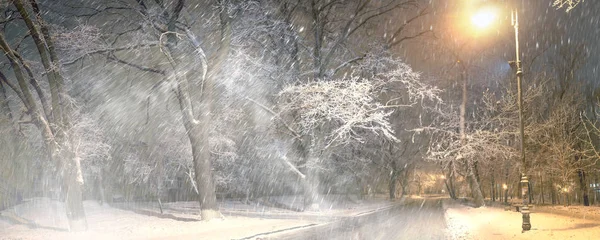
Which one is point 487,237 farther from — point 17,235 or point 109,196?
point 109,196

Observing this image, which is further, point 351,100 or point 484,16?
point 351,100

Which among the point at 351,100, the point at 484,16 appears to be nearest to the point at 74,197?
the point at 351,100

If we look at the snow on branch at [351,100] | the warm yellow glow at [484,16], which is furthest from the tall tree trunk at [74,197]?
the warm yellow glow at [484,16]

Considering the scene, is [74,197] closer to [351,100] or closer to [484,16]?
[351,100]

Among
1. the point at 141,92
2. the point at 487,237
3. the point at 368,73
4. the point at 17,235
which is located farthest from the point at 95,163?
the point at 487,237

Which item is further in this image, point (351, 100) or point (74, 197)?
point (351, 100)

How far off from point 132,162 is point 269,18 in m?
15.3

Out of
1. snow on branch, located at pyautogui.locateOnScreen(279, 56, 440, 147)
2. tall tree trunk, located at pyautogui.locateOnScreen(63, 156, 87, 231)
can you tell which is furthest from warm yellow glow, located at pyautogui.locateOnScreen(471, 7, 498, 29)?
tall tree trunk, located at pyautogui.locateOnScreen(63, 156, 87, 231)

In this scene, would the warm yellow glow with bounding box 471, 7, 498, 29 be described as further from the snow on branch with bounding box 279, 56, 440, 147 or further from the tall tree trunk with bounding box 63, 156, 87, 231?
the tall tree trunk with bounding box 63, 156, 87, 231

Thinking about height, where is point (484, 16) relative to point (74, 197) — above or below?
above

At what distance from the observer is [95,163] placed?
101 feet

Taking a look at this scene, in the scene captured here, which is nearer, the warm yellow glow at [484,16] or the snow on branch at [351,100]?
the warm yellow glow at [484,16]

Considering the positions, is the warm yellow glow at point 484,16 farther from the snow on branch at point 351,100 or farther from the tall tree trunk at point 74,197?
the tall tree trunk at point 74,197

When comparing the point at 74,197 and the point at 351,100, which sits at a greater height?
the point at 351,100
